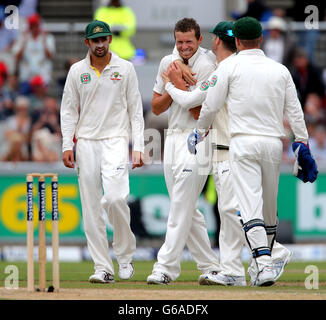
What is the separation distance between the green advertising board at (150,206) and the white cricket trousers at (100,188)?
16.4 feet

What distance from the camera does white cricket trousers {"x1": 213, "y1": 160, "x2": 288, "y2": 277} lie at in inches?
328

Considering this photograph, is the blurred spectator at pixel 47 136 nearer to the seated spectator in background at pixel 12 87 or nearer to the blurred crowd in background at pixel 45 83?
the blurred crowd in background at pixel 45 83

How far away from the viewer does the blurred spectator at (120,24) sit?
15.1m

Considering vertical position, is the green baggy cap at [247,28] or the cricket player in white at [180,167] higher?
the green baggy cap at [247,28]

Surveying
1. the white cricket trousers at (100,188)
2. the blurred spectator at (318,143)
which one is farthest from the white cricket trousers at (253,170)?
the blurred spectator at (318,143)

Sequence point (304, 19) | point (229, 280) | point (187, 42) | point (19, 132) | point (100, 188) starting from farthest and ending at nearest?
Result: point (304, 19) → point (19, 132) → point (100, 188) → point (187, 42) → point (229, 280)

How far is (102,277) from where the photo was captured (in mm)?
8664

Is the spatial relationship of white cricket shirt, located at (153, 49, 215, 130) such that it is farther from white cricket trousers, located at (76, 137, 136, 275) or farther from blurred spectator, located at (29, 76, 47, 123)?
blurred spectator, located at (29, 76, 47, 123)

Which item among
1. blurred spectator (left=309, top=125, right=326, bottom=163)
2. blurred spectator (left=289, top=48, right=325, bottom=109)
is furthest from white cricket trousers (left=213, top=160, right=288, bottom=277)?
blurred spectator (left=289, top=48, right=325, bottom=109)

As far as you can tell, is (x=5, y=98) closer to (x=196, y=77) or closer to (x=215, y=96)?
(x=196, y=77)

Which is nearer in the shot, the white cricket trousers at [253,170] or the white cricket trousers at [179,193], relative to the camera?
the white cricket trousers at [253,170]

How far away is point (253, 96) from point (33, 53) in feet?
27.2

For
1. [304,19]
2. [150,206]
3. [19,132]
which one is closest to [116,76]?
[150,206]
